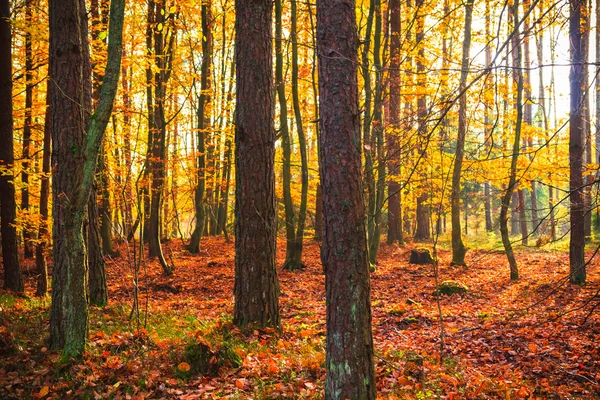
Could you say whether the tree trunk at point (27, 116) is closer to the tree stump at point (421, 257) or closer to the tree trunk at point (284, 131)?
the tree trunk at point (284, 131)

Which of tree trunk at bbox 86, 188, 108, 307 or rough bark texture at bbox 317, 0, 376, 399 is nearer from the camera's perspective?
rough bark texture at bbox 317, 0, 376, 399

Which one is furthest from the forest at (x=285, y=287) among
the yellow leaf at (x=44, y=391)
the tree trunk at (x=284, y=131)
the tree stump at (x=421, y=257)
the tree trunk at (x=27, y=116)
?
the tree stump at (x=421, y=257)

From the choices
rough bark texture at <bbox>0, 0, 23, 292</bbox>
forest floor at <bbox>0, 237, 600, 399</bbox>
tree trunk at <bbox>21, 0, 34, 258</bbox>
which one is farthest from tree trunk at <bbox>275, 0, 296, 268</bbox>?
rough bark texture at <bbox>0, 0, 23, 292</bbox>

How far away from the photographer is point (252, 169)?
689 centimetres

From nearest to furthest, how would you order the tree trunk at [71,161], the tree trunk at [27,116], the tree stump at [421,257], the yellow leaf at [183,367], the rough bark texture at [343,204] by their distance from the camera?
the rough bark texture at [343,204] → the yellow leaf at [183,367] → the tree trunk at [71,161] → the tree trunk at [27,116] → the tree stump at [421,257]

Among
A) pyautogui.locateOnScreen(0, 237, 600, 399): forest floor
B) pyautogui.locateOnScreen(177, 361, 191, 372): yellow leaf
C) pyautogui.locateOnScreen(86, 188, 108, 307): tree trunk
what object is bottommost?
pyautogui.locateOnScreen(0, 237, 600, 399): forest floor

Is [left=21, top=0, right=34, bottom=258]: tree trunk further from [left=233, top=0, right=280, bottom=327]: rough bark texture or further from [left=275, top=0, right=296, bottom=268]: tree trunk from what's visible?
[left=275, top=0, right=296, bottom=268]: tree trunk

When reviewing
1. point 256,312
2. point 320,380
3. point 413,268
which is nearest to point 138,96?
point 413,268

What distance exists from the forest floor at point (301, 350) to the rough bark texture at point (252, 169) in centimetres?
52

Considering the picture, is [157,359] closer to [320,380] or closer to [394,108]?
[320,380]

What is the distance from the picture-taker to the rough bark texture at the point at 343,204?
3.96 meters

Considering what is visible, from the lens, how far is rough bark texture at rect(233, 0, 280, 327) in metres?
6.88

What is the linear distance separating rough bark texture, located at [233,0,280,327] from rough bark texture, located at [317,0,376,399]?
295 centimetres

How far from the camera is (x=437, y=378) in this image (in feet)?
18.0
